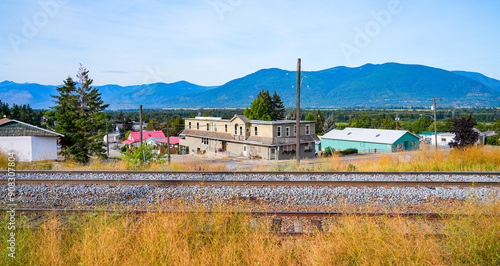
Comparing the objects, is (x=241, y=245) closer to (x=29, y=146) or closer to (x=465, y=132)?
(x=29, y=146)

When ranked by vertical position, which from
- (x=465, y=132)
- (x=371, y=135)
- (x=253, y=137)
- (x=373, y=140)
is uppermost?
(x=465, y=132)

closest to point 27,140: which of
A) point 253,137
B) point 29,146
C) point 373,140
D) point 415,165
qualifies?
point 29,146

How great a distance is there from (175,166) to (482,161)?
11999 millimetres

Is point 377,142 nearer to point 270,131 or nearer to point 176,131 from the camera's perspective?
point 270,131

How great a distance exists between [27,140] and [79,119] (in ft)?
33.7

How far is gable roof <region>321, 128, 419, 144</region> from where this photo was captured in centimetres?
4653

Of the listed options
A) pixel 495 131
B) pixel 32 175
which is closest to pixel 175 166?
pixel 32 175

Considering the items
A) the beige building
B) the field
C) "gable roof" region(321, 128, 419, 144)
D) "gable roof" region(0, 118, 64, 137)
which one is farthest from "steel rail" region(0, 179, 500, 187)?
"gable roof" region(321, 128, 419, 144)

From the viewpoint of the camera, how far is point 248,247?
3992 millimetres

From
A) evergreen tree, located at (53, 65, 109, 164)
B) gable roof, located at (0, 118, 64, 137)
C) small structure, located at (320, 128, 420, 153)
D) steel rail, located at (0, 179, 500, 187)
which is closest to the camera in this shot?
steel rail, located at (0, 179, 500, 187)

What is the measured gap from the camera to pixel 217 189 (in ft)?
27.1

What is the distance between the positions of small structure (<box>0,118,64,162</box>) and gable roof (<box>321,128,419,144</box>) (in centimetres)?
4153

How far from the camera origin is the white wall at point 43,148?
A: 23.1m

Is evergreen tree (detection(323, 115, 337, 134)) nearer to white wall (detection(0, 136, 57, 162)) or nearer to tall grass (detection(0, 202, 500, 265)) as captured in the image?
white wall (detection(0, 136, 57, 162))
